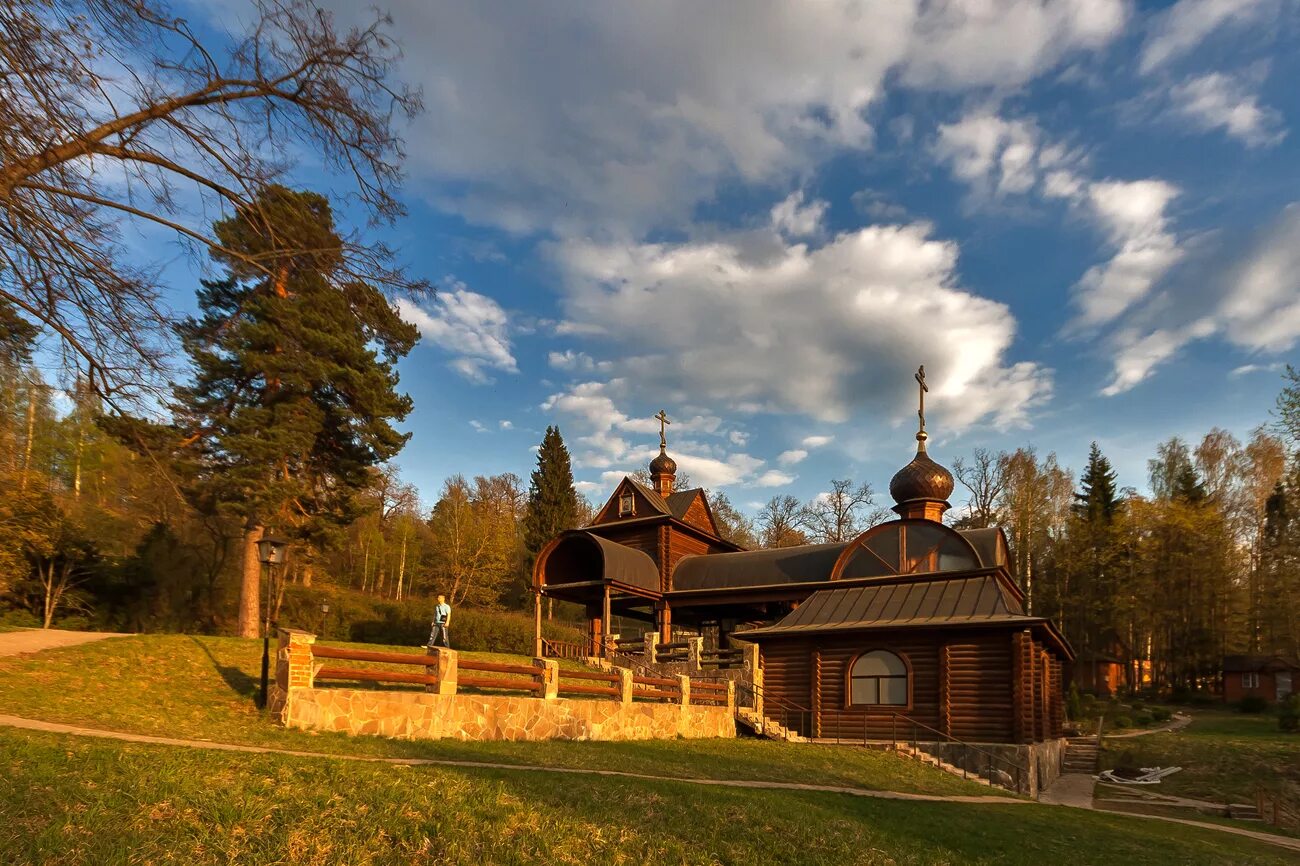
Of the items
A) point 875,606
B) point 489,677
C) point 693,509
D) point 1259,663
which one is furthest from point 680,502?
point 1259,663

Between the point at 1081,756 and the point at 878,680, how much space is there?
10414 mm

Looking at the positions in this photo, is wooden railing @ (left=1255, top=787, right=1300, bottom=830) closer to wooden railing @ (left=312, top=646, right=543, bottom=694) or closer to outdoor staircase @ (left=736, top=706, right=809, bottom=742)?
outdoor staircase @ (left=736, top=706, right=809, bottom=742)

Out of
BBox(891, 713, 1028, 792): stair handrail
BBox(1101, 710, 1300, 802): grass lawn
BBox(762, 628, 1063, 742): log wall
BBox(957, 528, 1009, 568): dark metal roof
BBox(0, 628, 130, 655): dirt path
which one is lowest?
BBox(1101, 710, 1300, 802): grass lawn

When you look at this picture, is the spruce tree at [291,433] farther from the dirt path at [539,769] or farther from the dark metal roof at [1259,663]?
the dark metal roof at [1259,663]

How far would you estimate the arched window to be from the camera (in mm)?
21391

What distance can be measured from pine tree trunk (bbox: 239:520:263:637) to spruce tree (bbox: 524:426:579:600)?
29.2 metres

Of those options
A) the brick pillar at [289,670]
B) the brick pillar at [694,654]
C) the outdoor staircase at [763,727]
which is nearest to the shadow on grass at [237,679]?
the brick pillar at [289,670]

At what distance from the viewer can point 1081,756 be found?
87.9 ft

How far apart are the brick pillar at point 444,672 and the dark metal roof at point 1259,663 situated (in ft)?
156

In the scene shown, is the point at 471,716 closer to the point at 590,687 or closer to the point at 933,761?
the point at 590,687

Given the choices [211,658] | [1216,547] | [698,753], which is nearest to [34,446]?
[211,658]

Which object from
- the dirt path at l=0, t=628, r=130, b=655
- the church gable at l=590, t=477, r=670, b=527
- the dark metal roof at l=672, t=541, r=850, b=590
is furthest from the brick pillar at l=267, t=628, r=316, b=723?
the church gable at l=590, t=477, r=670, b=527

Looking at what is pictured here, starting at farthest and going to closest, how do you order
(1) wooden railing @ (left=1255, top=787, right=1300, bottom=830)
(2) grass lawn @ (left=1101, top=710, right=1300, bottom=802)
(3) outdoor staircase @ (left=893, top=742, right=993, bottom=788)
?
(2) grass lawn @ (left=1101, top=710, right=1300, bottom=802)
(3) outdoor staircase @ (left=893, top=742, right=993, bottom=788)
(1) wooden railing @ (left=1255, top=787, right=1300, bottom=830)

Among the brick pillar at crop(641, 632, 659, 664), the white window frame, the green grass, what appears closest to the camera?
the green grass
